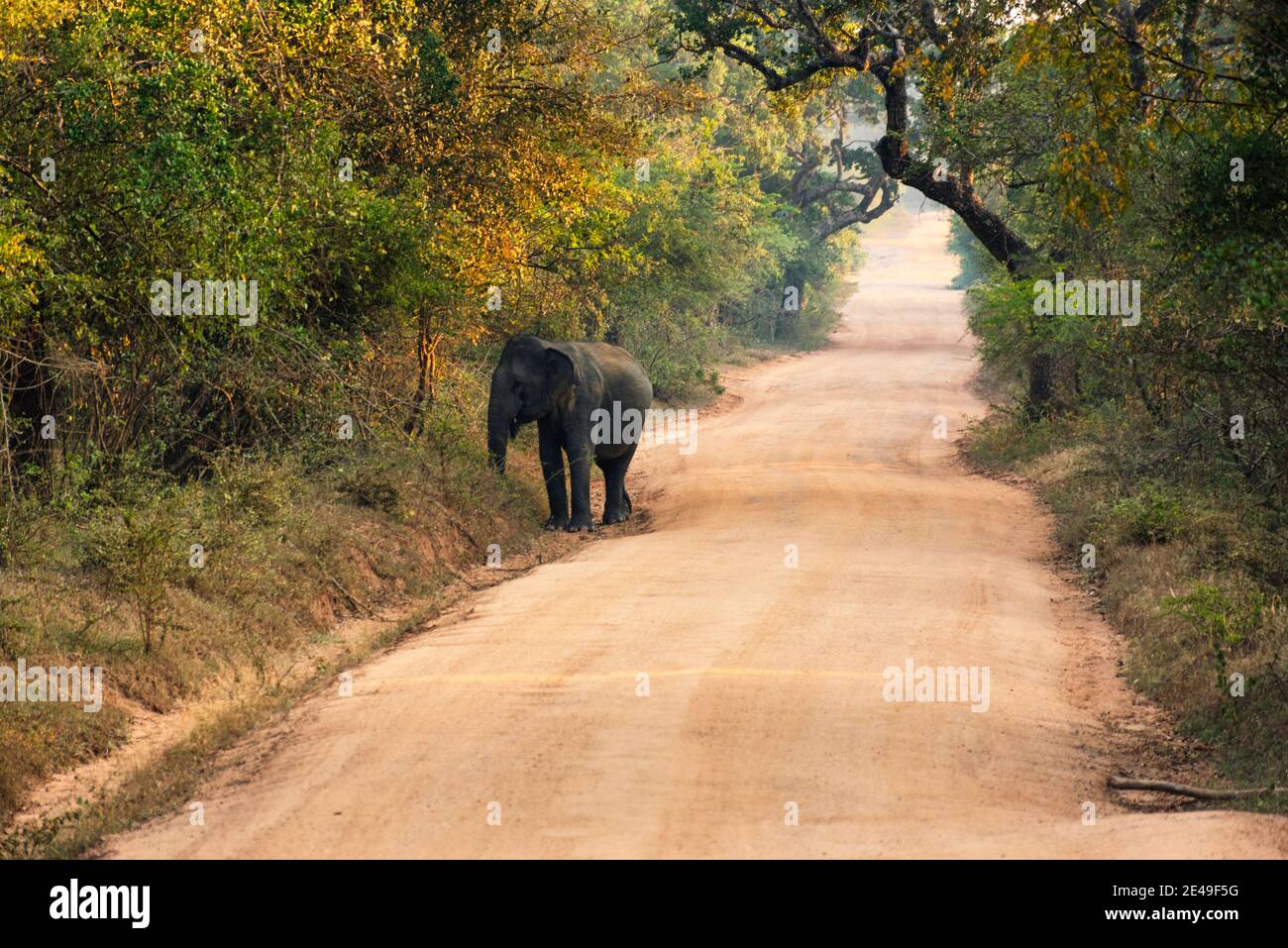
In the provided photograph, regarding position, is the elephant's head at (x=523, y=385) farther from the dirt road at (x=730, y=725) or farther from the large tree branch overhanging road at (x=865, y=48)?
the large tree branch overhanging road at (x=865, y=48)

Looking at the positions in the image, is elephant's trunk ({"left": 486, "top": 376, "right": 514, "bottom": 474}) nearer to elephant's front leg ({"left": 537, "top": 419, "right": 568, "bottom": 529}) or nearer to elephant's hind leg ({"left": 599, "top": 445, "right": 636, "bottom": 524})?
elephant's front leg ({"left": 537, "top": 419, "right": 568, "bottom": 529})

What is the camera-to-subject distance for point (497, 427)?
1789 centimetres

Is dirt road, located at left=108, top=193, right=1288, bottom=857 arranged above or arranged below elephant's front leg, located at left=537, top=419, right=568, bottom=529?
below

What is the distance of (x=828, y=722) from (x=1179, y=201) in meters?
6.52

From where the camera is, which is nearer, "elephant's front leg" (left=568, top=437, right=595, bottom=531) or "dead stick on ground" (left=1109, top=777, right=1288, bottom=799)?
"dead stick on ground" (left=1109, top=777, right=1288, bottom=799)

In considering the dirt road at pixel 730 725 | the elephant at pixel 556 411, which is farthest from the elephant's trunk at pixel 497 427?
the dirt road at pixel 730 725

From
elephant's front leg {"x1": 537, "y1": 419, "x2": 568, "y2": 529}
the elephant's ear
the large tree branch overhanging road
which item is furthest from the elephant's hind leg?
the large tree branch overhanging road

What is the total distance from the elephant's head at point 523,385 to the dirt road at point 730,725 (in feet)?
6.41

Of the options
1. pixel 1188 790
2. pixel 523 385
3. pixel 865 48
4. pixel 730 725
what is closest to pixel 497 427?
pixel 523 385

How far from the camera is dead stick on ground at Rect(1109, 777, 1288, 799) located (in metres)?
8.10

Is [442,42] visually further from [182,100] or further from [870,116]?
[870,116]

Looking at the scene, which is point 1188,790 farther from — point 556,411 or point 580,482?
point 556,411

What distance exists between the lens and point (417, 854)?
6672mm

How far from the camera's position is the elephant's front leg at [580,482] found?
1817 centimetres
